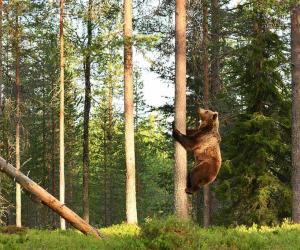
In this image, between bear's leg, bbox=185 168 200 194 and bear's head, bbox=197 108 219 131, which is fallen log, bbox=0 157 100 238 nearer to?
bear's leg, bbox=185 168 200 194

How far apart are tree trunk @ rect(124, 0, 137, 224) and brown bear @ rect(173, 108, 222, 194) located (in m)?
11.6

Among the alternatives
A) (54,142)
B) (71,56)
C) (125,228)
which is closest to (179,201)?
(125,228)

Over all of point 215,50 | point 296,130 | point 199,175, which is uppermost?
point 215,50

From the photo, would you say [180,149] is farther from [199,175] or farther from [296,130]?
[199,175]

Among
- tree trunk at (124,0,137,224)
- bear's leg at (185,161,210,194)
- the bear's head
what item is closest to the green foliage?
tree trunk at (124,0,137,224)

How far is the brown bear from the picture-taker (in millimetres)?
6207

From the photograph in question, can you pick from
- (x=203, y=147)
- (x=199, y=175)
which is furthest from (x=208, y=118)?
(x=199, y=175)

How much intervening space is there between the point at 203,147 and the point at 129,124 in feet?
38.9

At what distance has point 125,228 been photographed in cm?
1619

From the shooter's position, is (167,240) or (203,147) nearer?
(203,147)

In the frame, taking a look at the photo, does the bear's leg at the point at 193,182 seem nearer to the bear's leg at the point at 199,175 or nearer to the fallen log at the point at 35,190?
the bear's leg at the point at 199,175

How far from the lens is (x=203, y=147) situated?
634cm

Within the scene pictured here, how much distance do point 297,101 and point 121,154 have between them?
1320 inches

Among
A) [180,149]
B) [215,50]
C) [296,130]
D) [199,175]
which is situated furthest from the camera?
[215,50]
